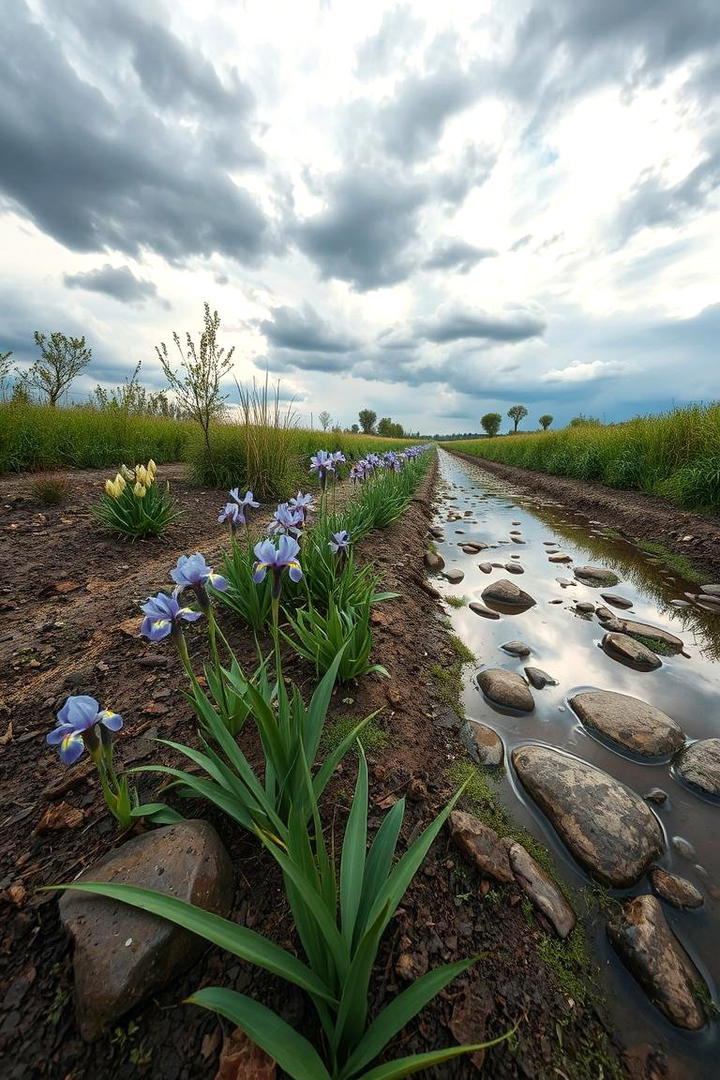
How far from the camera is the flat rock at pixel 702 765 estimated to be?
1.88 meters

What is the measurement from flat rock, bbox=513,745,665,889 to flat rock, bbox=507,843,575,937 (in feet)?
0.77

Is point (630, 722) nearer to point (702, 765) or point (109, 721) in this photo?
point (702, 765)

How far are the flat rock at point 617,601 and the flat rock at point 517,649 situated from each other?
147 cm

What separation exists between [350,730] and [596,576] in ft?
13.0

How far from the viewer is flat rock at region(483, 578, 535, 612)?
3943mm

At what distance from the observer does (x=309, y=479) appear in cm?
953

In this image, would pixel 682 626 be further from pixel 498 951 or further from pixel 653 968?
pixel 498 951

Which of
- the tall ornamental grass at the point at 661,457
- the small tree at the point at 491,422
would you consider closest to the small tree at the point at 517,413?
the small tree at the point at 491,422

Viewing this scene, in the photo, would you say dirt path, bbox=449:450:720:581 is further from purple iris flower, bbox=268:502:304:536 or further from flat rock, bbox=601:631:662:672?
purple iris flower, bbox=268:502:304:536

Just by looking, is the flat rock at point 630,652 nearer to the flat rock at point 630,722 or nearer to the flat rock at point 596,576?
the flat rock at point 630,722

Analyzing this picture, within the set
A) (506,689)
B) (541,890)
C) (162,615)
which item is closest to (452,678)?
(506,689)

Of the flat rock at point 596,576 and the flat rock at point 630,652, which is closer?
the flat rock at point 630,652

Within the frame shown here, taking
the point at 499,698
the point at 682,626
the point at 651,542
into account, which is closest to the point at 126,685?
the point at 499,698

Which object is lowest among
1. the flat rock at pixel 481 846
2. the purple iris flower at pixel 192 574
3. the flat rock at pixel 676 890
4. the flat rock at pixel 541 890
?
the flat rock at pixel 676 890
